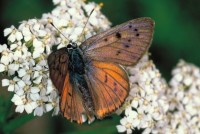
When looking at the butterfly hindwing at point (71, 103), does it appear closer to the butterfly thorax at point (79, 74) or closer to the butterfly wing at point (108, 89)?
the butterfly thorax at point (79, 74)

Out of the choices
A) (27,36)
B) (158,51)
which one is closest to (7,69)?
(27,36)

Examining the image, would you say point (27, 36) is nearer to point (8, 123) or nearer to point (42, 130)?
point (8, 123)

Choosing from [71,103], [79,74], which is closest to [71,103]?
[71,103]

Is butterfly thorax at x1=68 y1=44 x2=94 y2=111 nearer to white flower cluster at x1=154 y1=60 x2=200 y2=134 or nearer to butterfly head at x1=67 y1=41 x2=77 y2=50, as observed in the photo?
butterfly head at x1=67 y1=41 x2=77 y2=50

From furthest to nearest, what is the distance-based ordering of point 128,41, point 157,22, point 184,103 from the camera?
point 157,22 < point 184,103 < point 128,41

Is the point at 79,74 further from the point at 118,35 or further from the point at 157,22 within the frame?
the point at 157,22
